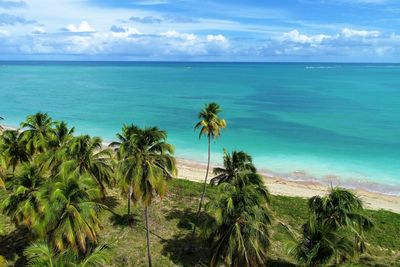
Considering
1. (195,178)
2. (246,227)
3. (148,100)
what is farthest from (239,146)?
(148,100)

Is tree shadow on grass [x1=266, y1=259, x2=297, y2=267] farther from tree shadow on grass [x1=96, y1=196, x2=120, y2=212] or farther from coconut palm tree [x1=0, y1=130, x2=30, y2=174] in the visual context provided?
coconut palm tree [x1=0, y1=130, x2=30, y2=174]

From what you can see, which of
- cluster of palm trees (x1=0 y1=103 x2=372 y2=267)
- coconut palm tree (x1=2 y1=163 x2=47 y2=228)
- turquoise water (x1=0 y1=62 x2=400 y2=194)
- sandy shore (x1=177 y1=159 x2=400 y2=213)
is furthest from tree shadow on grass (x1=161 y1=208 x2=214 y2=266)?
turquoise water (x1=0 y1=62 x2=400 y2=194)

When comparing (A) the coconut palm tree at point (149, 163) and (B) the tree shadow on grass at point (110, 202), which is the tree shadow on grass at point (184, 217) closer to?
(B) the tree shadow on grass at point (110, 202)

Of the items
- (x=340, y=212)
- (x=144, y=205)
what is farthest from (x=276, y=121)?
(x=144, y=205)

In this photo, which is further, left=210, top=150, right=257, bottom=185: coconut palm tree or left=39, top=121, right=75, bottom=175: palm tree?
left=210, top=150, right=257, bottom=185: coconut palm tree

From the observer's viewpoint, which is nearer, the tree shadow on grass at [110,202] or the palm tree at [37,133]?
the palm tree at [37,133]

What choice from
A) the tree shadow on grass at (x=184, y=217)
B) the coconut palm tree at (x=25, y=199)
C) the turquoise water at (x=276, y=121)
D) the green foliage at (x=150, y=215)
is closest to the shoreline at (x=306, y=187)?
the turquoise water at (x=276, y=121)
